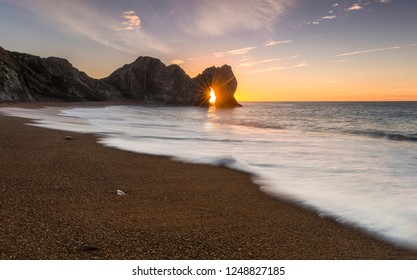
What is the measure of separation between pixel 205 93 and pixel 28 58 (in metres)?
Answer: 77.4

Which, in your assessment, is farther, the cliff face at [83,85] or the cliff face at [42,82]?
the cliff face at [83,85]

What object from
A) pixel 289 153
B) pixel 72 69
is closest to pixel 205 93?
pixel 72 69

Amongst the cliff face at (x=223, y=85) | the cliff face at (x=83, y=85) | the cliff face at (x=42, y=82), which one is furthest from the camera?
the cliff face at (x=223, y=85)

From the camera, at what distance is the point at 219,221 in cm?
535

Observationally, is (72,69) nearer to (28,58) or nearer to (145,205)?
(28,58)

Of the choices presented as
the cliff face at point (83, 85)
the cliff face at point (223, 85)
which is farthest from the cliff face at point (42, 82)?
the cliff face at point (223, 85)

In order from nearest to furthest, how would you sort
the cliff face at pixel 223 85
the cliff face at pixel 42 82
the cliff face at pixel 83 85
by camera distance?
the cliff face at pixel 42 82 < the cliff face at pixel 83 85 < the cliff face at pixel 223 85

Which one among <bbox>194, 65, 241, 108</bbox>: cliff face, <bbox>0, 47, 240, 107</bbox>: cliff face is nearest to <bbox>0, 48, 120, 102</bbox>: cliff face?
<bbox>0, 47, 240, 107</bbox>: cliff face

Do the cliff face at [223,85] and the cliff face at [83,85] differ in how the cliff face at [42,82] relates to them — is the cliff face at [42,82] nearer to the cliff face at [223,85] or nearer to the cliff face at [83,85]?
the cliff face at [83,85]

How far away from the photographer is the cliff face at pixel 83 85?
3081 inches

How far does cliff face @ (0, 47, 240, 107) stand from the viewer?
7825cm

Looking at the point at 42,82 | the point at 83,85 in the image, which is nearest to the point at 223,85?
the point at 83,85

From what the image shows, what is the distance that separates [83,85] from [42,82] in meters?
33.5

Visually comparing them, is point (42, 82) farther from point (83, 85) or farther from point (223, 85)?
point (223, 85)
